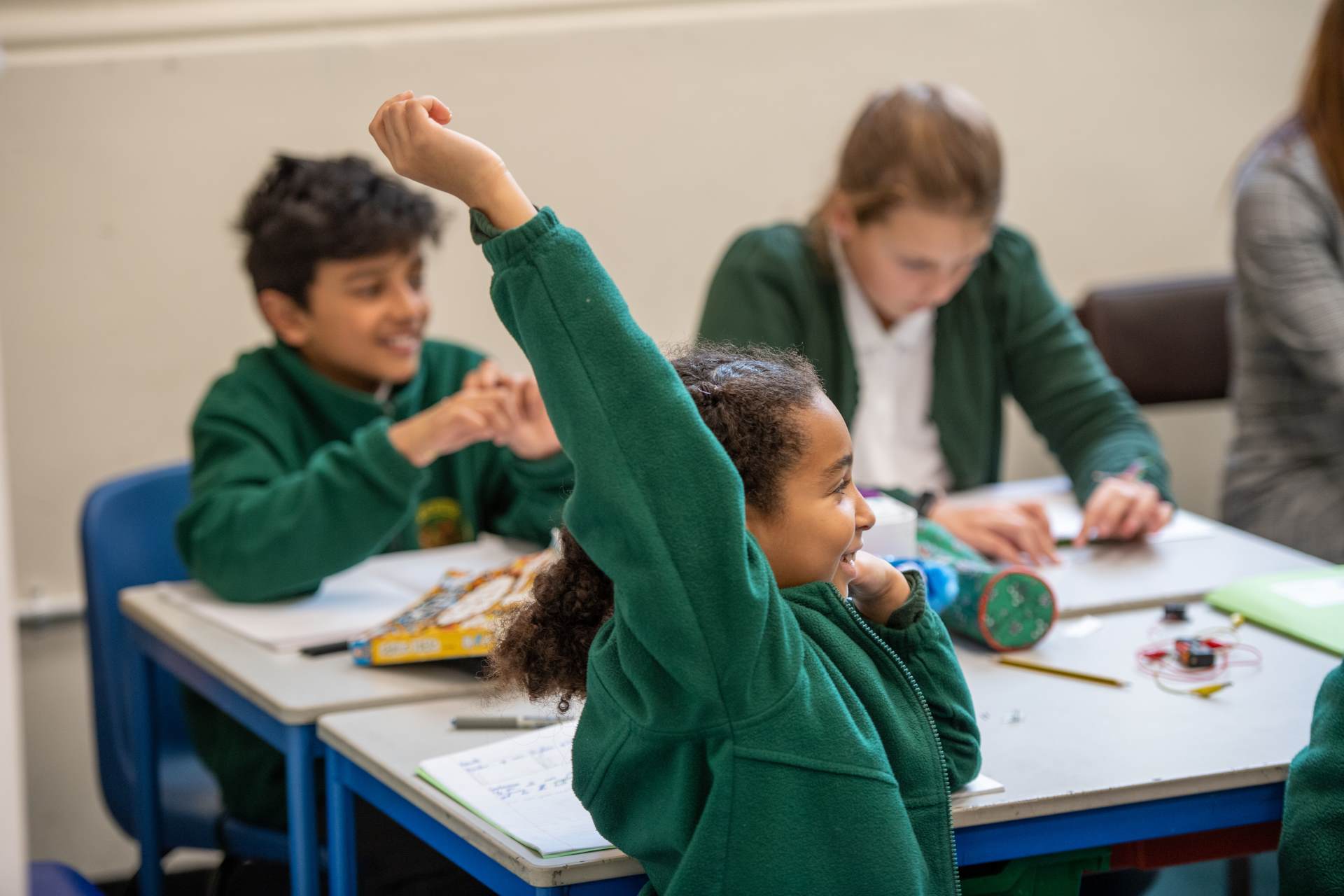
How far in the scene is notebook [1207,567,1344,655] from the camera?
155 centimetres

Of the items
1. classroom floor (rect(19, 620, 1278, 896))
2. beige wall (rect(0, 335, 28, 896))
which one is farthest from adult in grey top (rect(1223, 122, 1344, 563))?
beige wall (rect(0, 335, 28, 896))

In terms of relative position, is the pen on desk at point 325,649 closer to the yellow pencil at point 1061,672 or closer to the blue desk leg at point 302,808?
the blue desk leg at point 302,808

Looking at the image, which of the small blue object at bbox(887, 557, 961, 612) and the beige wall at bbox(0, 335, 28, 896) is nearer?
the beige wall at bbox(0, 335, 28, 896)

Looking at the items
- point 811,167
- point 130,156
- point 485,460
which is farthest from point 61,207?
point 811,167

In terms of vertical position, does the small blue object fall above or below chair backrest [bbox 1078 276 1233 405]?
below

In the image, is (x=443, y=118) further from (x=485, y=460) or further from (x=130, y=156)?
(x=130, y=156)

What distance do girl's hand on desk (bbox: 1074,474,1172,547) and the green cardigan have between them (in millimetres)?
161

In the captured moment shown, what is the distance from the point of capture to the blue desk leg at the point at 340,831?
1.43 m

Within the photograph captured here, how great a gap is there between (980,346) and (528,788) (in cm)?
124

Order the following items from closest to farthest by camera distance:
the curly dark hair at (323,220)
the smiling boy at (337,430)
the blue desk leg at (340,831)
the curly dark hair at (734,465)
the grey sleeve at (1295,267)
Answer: the curly dark hair at (734,465), the blue desk leg at (340,831), the smiling boy at (337,430), the curly dark hair at (323,220), the grey sleeve at (1295,267)

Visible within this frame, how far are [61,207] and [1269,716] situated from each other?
6.87ft

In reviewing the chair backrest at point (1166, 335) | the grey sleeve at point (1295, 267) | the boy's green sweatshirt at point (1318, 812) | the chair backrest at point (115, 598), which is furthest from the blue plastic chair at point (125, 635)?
the grey sleeve at point (1295, 267)

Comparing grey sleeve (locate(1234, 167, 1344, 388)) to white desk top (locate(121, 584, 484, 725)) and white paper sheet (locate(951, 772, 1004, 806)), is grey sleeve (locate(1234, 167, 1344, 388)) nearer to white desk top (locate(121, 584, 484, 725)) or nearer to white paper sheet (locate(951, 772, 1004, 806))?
white paper sheet (locate(951, 772, 1004, 806))

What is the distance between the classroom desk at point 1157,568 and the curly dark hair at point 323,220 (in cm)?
96
